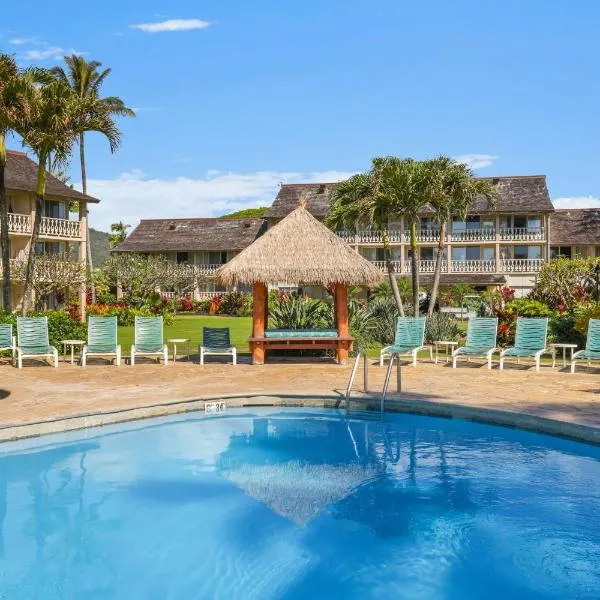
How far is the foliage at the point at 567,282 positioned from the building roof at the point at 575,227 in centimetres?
2917

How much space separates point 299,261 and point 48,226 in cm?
2335

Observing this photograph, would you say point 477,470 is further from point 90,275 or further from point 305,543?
point 90,275

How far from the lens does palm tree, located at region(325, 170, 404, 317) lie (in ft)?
76.9

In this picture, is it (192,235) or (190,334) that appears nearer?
(190,334)

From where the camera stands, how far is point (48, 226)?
119 ft

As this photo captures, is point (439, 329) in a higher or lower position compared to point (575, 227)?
lower

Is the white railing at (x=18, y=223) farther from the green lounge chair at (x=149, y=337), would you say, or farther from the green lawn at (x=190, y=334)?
the green lounge chair at (x=149, y=337)

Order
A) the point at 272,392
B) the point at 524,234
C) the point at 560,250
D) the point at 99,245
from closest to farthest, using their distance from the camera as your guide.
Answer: the point at 272,392, the point at 524,234, the point at 560,250, the point at 99,245

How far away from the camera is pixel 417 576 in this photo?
21.4 ft

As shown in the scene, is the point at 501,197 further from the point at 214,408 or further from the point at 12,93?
the point at 214,408

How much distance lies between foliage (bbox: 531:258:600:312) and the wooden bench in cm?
871

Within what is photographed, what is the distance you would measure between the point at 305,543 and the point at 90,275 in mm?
26810

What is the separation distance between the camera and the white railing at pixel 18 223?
34.2m

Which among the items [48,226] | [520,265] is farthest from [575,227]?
[48,226]
